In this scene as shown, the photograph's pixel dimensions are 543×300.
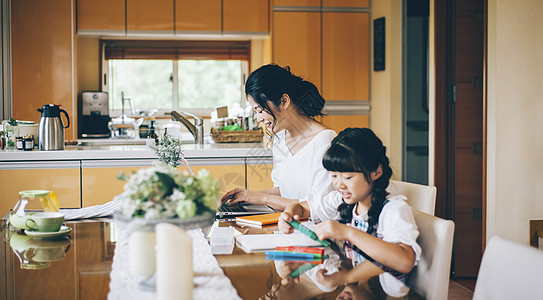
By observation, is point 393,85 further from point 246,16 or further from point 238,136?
point 246,16

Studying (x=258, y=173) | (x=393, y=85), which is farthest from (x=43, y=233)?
(x=393, y=85)

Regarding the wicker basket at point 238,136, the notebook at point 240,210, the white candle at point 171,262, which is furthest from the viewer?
the wicker basket at point 238,136

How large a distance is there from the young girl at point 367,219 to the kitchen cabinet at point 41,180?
206cm

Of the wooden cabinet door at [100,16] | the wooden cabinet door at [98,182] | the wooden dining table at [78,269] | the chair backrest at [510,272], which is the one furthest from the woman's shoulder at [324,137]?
the wooden cabinet door at [100,16]

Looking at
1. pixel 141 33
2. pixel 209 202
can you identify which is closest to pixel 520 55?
pixel 209 202

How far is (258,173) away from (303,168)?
4.52ft

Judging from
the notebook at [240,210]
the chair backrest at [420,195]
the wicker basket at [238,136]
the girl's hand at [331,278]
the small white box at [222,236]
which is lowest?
the girl's hand at [331,278]

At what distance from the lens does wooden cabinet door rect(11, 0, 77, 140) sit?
15.4ft

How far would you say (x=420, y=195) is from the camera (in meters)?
1.84

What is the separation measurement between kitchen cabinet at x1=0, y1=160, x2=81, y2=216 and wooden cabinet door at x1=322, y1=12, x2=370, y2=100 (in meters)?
2.43

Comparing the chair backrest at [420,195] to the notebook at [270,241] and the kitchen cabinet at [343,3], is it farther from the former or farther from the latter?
the kitchen cabinet at [343,3]

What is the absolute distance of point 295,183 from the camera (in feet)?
7.59

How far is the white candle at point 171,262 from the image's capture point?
0.98 meters

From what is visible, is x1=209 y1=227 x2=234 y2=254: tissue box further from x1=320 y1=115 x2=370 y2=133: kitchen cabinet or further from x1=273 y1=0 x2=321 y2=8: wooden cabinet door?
x1=273 y1=0 x2=321 y2=8: wooden cabinet door
